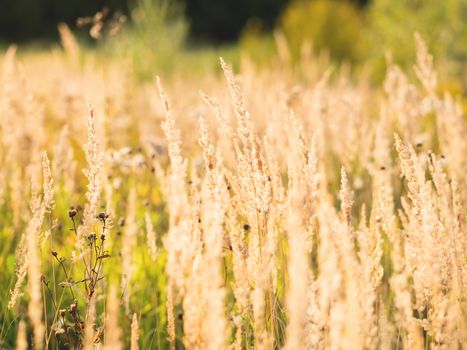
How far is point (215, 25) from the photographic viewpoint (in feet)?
94.2

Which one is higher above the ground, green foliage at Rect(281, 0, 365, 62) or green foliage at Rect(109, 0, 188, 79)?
green foliage at Rect(281, 0, 365, 62)

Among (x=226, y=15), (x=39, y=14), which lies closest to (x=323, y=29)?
(x=226, y=15)

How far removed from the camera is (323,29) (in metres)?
11.8

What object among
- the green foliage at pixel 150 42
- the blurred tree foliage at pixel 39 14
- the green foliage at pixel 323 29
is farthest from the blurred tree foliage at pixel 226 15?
the green foliage at pixel 150 42

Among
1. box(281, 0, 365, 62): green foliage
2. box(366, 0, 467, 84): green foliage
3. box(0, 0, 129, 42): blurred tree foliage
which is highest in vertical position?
box(0, 0, 129, 42): blurred tree foliage

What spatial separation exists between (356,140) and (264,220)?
1.38 metres

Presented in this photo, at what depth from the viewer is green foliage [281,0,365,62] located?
1173 cm

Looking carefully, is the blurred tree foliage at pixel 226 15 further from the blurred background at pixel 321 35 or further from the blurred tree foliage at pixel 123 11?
the blurred background at pixel 321 35

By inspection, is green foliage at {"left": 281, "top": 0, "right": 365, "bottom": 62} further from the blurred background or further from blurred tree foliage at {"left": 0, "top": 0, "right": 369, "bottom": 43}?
blurred tree foliage at {"left": 0, "top": 0, "right": 369, "bottom": 43}

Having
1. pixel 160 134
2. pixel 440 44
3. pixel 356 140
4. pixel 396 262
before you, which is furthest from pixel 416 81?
pixel 396 262

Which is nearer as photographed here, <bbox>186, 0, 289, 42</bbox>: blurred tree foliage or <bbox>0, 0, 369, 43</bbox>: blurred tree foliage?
<bbox>0, 0, 369, 43</bbox>: blurred tree foliage

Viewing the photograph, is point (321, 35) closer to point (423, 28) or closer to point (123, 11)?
point (423, 28)

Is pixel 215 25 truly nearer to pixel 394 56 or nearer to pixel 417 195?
pixel 394 56

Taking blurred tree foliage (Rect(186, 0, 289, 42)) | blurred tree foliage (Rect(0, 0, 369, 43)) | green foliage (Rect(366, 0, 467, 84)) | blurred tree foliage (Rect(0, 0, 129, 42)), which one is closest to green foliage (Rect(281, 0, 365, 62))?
green foliage (Rect(366, 0, 467, 84))
